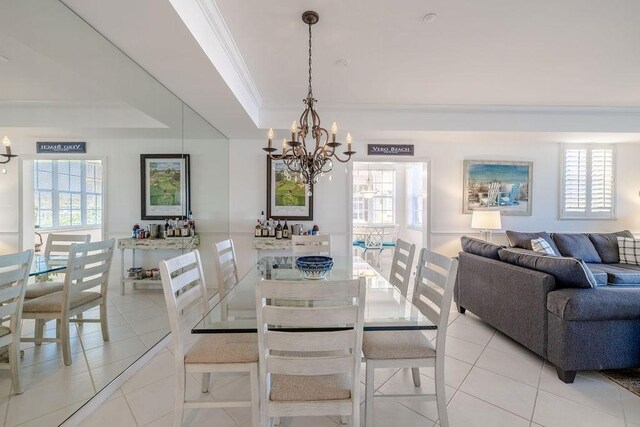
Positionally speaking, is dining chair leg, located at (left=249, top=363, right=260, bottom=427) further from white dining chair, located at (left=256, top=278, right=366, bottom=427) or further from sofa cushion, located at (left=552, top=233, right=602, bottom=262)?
sofa cushion, located at (left=552, top=233, right=602, bottom=262)

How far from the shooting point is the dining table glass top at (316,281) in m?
1.42

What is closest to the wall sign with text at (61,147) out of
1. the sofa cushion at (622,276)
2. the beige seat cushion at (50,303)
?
the beige seat cushion at (50,303)

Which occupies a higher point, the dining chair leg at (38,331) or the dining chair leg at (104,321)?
the dining chair leg at (38,331)

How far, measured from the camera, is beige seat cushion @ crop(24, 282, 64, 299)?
169 centimetres

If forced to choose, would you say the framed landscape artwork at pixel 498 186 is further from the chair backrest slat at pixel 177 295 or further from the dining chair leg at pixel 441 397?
the chair backrest slat at pixel 177 295

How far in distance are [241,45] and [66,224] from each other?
1951 mm

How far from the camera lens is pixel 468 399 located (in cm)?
189

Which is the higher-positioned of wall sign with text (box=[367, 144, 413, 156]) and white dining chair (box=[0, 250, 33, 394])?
wall sign with text (box=[367, 144, 413, 156])

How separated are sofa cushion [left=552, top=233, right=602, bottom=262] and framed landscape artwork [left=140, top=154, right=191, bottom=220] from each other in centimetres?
550

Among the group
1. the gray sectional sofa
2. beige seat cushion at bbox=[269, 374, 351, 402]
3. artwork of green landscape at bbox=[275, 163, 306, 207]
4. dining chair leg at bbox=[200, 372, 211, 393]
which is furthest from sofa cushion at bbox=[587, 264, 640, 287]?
dining chair leg at bbox=[200, 372, 211, 393]

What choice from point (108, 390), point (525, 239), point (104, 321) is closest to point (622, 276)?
point (525, 239)

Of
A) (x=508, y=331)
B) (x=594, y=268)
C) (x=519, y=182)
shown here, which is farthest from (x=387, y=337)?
(x=519, y=182)

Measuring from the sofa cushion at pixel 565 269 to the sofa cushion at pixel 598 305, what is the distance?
7 centimetres

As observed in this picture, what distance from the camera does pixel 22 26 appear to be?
162cm
